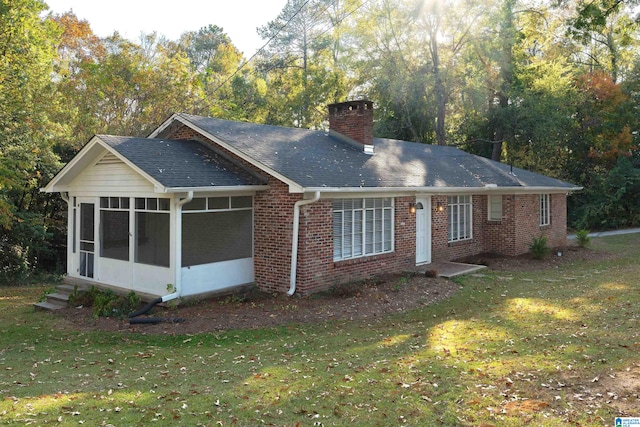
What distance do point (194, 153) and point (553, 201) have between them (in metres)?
14.3

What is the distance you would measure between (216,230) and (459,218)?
872 cm

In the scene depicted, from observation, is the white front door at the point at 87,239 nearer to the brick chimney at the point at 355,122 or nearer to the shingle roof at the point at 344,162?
the shingle roof at the point at 344,162

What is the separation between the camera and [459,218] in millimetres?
16547

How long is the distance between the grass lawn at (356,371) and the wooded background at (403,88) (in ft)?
41.6

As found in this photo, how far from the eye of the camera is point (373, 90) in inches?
1371

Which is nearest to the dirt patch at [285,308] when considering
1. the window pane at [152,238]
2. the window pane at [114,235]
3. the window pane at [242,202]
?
the window pane at [152,238]

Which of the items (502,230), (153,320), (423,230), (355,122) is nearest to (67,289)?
(153,320)

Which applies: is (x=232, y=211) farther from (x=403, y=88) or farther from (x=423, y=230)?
(x=403, y=88)

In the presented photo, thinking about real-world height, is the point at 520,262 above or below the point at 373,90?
below

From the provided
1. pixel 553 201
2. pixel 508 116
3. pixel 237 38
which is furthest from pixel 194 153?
pixel 237 38

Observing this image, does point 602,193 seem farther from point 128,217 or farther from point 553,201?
point 128,217

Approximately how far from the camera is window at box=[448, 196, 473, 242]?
1616cm

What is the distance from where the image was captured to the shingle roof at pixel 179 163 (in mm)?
10125

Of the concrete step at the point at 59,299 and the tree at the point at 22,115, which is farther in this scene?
the tree at the point at 22,115
